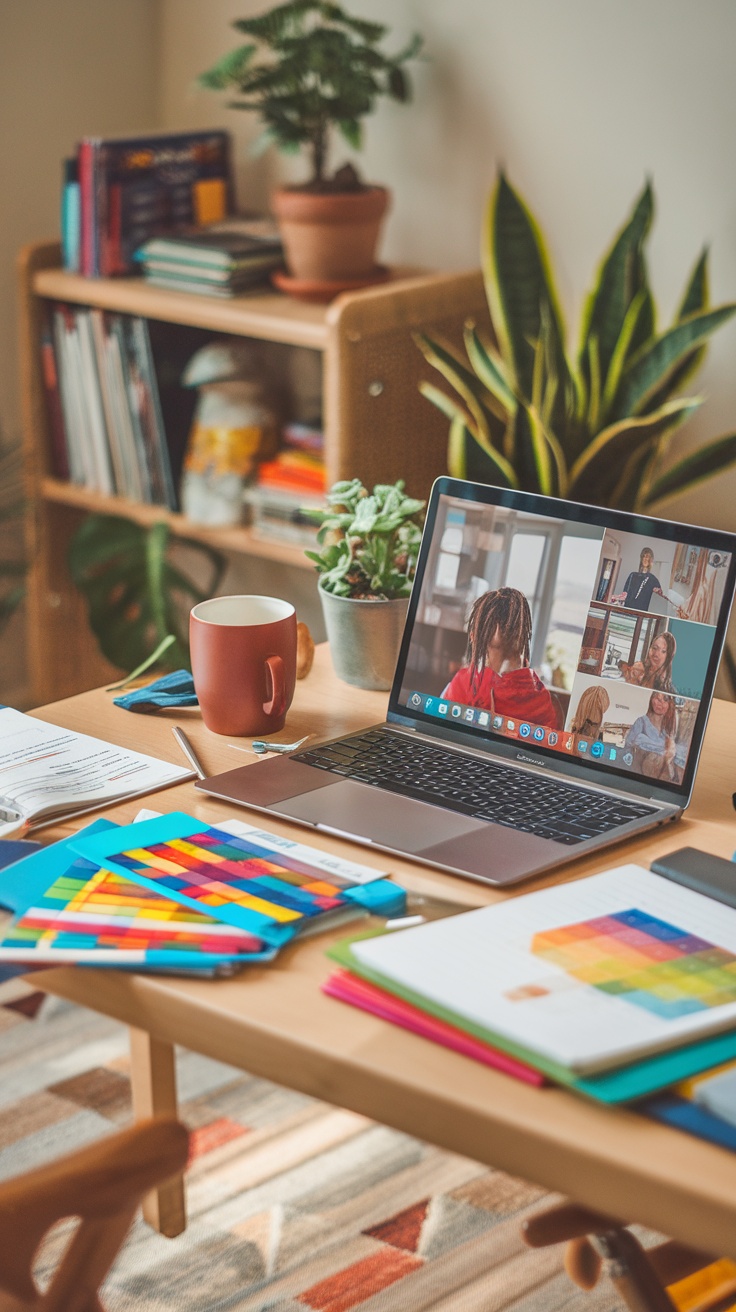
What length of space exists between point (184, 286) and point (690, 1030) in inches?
74.4

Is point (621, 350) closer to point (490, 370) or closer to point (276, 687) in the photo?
point (490, 370)

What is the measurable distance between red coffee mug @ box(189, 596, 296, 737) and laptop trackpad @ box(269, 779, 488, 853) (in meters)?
0.15

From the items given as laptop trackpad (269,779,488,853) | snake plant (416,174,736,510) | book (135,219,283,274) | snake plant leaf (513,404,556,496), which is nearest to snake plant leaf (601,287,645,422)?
snake plant (416,174,736,510)

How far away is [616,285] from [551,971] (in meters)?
1.39

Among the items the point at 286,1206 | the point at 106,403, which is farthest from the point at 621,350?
the point at 286,1206

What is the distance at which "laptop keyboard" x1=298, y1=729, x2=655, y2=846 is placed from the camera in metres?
1.05

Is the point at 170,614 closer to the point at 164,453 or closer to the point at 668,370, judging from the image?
the point at 164,453

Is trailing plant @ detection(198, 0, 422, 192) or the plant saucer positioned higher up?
trailing plant @ detection(198, 0, 422, 192)

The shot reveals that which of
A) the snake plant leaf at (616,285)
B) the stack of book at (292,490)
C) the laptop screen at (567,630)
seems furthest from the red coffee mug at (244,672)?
the stack of book at (292,490)

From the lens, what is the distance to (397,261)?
8.21 feet

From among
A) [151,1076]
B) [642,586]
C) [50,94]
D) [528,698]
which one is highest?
[50,94]

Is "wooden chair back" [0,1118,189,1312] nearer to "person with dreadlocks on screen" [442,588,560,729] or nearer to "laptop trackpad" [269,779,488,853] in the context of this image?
"laptop trackpad" [269,779,488,853]

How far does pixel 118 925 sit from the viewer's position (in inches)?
34.2

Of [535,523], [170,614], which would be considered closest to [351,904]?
[535,523]
